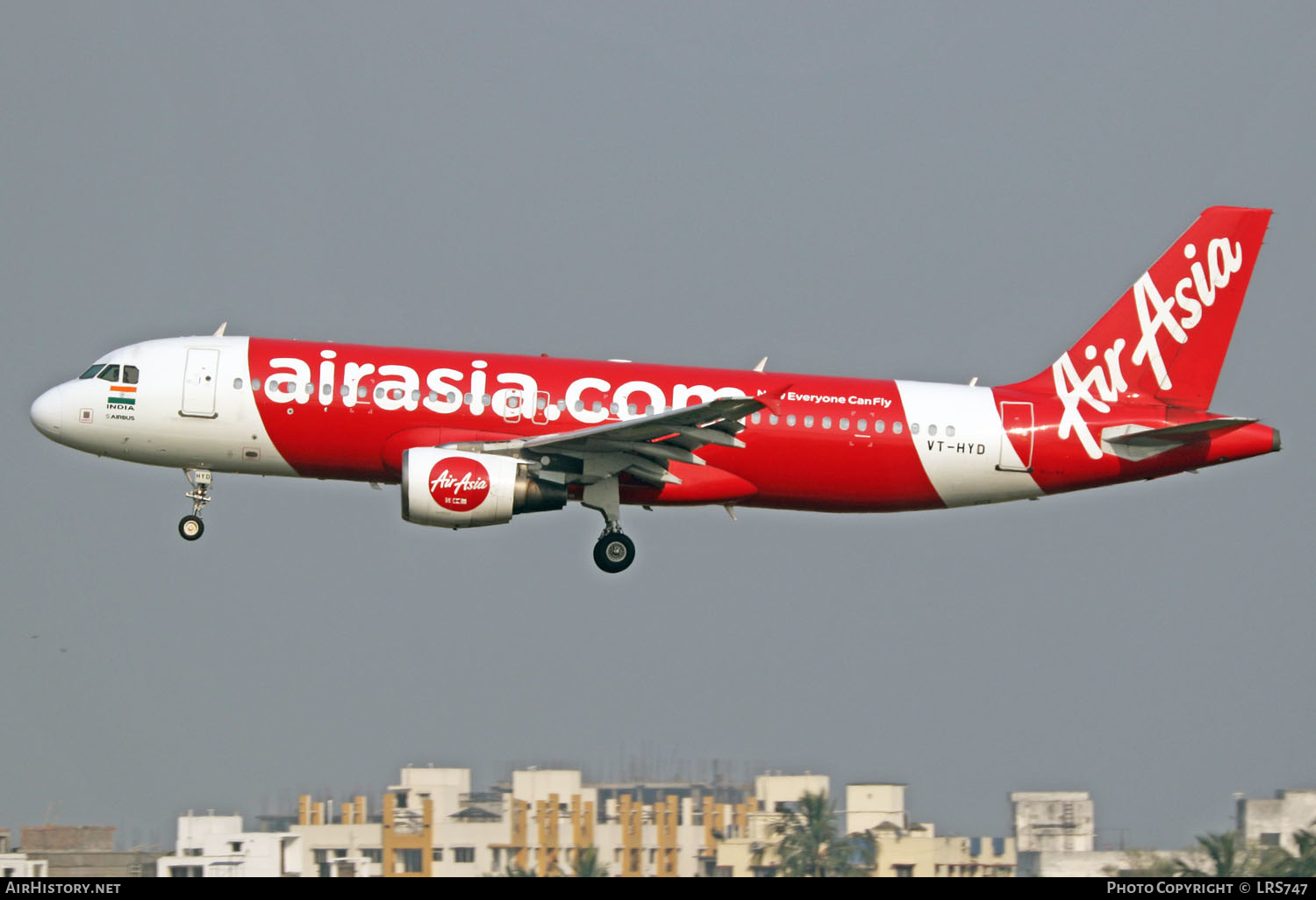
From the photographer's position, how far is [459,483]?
111 feet

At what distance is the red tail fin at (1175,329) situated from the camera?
3788 cm

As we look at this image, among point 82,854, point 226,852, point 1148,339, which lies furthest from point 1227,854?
point 82,854

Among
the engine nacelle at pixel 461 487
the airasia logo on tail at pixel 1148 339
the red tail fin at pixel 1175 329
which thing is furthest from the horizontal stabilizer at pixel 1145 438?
the engine nacelle at pixel 461 487

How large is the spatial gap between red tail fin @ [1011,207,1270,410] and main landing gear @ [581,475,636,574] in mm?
9651

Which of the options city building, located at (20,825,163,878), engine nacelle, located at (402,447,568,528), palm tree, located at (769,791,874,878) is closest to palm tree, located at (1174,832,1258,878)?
palm tree, located at (769,791,874,878)

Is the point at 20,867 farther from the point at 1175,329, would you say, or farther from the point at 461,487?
the point at 1175,329

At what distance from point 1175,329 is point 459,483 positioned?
16709mm

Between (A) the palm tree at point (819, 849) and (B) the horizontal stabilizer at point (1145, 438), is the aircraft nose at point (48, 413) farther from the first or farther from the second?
(B) the horizontal stabilizer at point (1145, 438)

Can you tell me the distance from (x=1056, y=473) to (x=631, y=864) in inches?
678

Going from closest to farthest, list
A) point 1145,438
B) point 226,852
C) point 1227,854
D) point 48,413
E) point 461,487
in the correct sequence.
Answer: point 461,487
point 48,413
point 1145,438
point 1227,854
point 226,852

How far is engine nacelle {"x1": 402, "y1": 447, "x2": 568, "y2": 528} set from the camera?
33.8m

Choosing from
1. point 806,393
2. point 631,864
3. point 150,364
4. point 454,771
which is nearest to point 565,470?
point 806,393

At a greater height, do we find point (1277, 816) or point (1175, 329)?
point (1175, 329)

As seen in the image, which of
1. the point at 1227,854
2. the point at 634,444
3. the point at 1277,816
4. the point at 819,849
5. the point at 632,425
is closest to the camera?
the point at 632,425
